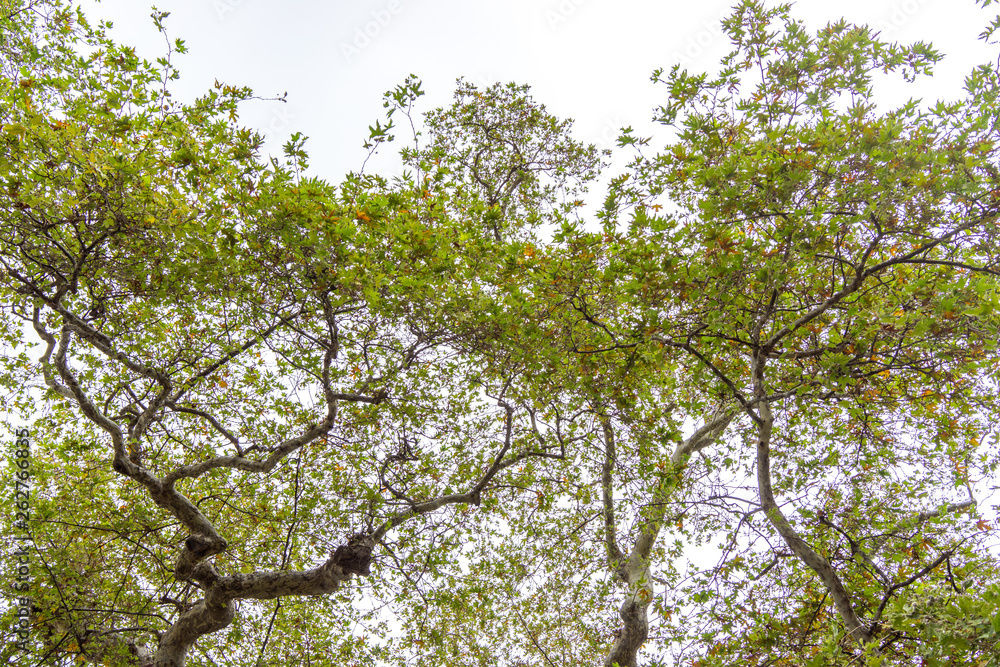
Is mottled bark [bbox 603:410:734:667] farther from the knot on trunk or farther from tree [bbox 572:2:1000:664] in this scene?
the knot on trunk

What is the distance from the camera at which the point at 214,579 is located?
6.50 m

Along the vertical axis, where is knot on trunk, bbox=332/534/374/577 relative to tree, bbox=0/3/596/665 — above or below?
below

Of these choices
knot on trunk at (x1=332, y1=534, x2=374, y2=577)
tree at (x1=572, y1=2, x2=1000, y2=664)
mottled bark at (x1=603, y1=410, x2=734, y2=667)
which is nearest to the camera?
tree at (x1=572, y1=2, x2=1000, y2=664)

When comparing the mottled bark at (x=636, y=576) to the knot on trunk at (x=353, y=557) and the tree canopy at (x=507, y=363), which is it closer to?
the tree canopy at (x=507, y=363)

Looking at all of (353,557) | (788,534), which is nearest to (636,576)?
(788,534)

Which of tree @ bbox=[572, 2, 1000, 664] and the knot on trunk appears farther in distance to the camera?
the knot on trunk

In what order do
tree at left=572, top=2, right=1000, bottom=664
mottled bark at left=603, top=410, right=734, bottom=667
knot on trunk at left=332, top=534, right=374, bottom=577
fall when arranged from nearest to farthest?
tree at left=572, top=2, right=1000, bottom=664, knot on trunk at left=332, top=534, right=374, bottom=577, mottled bark at left=603, top=410, right=734, bottom=667

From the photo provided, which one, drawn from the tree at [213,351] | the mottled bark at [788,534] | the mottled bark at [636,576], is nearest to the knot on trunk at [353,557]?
the tree at [213,351]

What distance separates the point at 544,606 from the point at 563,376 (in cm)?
477

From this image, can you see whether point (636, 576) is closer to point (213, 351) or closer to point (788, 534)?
point (788, 534)

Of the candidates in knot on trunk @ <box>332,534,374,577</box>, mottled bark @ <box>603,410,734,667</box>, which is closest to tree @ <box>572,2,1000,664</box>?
mottled bark @ <box>603,410,734,667</box>

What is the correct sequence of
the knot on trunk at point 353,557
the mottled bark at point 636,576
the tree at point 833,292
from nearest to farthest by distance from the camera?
the tree at point 833,292
the knot on trunk at point 353,557
the mottled bark at point 636,576

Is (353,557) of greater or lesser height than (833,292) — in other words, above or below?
below

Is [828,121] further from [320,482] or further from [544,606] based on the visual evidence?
[544,606]
